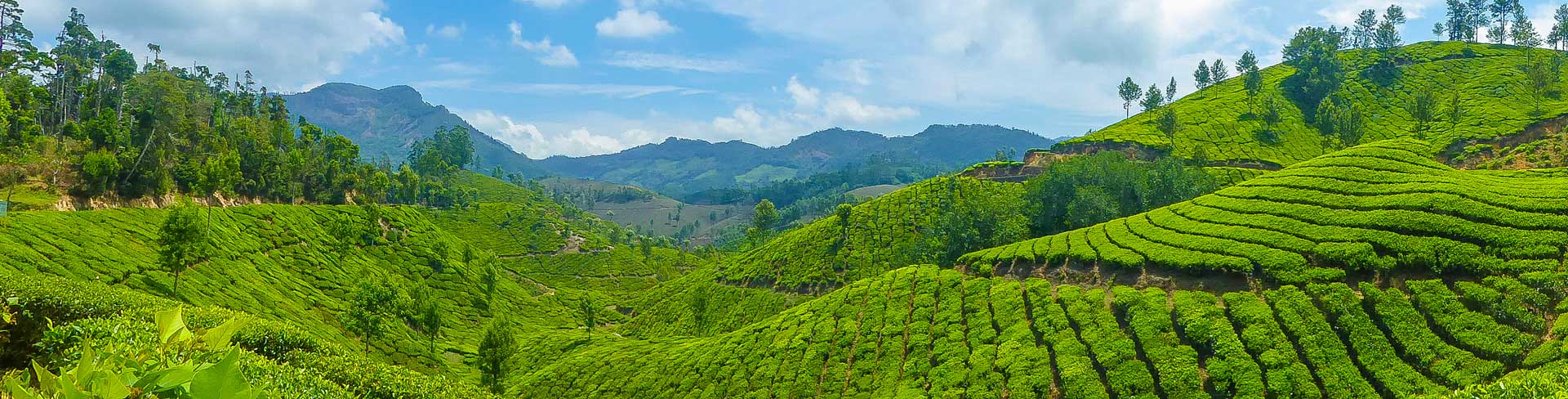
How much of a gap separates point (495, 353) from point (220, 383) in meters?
54.7

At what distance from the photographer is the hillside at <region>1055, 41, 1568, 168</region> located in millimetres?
96000

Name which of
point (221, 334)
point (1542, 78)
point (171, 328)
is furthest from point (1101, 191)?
point (1542, 78)

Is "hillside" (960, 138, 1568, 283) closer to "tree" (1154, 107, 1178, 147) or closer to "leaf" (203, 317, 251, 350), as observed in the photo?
"leaf" (203, 317, 251, 350)

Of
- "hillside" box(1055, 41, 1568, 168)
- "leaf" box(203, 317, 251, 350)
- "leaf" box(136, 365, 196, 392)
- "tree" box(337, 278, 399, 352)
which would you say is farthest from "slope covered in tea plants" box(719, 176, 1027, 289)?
"leaf" box(136, 365, 196, 392)

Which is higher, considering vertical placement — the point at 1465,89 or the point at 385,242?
the point at 1465,89

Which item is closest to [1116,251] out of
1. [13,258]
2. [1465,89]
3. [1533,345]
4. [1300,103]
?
[1533,345]

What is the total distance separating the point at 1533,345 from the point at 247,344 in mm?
41511

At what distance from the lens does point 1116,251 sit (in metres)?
39.8

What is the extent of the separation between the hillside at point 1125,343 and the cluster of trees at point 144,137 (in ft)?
194

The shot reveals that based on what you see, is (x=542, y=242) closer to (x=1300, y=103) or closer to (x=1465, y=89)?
(x=1300, y=103)

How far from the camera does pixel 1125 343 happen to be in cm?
3122

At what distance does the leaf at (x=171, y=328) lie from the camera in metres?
5.28

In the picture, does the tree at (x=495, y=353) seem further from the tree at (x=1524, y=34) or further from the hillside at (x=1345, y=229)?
the tree at (x=1524, y=34)

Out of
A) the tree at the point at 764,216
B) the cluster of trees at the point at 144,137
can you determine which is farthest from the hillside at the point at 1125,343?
the tree at the point at 764,216
